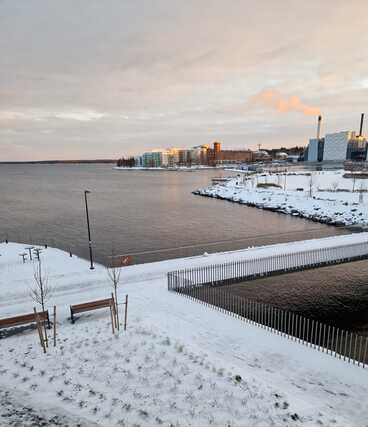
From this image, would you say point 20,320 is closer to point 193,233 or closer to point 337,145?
point 193,233

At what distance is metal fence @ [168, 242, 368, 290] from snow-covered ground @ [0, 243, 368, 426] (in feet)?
14.9

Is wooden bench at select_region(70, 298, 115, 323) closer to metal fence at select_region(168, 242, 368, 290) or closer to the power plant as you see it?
metal fence at select_region(168, 242, 368, 290)

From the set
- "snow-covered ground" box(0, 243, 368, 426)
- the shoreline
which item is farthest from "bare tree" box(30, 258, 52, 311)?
the shoreline

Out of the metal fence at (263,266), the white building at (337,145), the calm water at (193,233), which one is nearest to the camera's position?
the calm water at (193,233)

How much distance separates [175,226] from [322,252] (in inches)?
854

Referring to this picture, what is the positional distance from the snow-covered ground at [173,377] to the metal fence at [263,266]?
4536 mm

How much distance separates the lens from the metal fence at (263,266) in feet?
61.3

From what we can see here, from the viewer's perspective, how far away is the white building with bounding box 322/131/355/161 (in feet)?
573

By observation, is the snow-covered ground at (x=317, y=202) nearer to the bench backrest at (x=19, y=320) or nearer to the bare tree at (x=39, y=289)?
the bare tree at (x=39, y=289)

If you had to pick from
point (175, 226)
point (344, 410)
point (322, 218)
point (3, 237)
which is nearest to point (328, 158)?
point (322, 218)

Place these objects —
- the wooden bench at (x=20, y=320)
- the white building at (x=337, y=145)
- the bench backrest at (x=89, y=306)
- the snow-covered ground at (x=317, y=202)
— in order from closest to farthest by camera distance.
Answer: the wooden bench at (x=20, y=320), the bench backrest at (x=89, y=306), the snow-covered ground at (x=317, y=202), the white building at (x=337, y=145)

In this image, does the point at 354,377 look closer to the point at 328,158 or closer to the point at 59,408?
the point at 59,408

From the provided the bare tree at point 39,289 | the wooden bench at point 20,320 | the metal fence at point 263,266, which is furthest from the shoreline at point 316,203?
the wooden bench at point 20,320

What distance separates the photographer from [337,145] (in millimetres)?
177750
